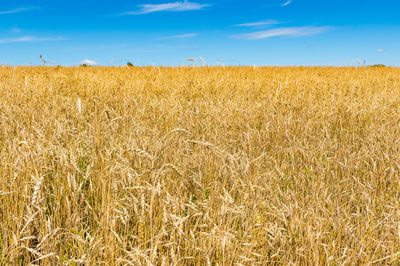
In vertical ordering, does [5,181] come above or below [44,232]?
above

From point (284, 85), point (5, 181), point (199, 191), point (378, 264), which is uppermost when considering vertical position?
point (284, 85)

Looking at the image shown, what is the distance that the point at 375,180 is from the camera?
2.17 metres

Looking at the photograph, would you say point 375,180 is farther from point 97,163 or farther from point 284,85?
point 284,85

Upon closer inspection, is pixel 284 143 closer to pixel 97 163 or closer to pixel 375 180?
pixel 375 180

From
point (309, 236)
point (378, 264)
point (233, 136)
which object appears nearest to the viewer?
point (309, 236)

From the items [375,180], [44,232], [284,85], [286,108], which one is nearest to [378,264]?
[375,180]

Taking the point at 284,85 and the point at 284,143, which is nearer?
the point at 284,143

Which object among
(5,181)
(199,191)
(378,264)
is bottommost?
(378,264)

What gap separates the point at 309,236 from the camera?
128 cm

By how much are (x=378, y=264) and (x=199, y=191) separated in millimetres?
1041

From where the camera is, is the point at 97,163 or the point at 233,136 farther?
the point at 233,136

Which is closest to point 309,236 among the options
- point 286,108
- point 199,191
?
point 199,191

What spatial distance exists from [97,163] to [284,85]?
488 centimetres

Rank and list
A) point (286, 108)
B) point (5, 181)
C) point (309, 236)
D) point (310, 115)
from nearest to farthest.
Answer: point (309, 236) → point (5, 181) → point (310, 115) → point (286, 108)
